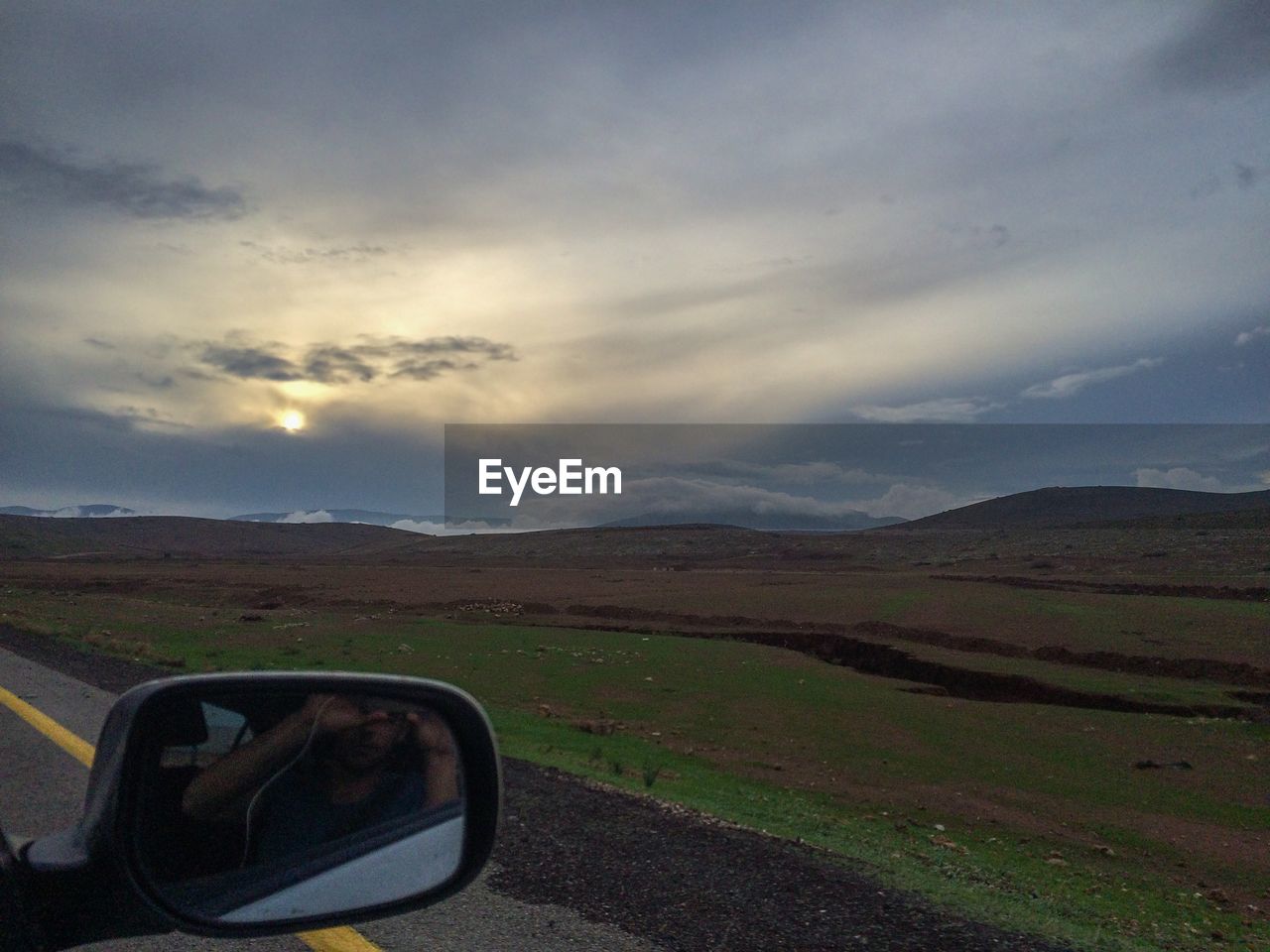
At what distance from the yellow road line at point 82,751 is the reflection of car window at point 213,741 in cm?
78

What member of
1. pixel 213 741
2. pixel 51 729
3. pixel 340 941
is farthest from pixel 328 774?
pixel 51 729

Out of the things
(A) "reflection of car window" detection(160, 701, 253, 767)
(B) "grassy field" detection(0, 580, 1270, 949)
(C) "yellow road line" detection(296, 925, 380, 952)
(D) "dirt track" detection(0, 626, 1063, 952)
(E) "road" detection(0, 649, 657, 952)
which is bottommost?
(B) "grassy field" detection(0, 580, 1270, 949)

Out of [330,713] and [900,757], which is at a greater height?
[330,713]

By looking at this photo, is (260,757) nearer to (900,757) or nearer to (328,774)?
(328,774)

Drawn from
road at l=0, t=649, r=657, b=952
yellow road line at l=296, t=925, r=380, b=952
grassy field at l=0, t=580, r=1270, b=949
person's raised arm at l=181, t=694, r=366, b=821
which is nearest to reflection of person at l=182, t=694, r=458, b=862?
person's raised arm at l=181, t=694, r=366, b=821

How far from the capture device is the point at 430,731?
2.64m

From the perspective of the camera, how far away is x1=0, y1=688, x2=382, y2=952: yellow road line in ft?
16.4

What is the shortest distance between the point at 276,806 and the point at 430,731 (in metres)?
0.48

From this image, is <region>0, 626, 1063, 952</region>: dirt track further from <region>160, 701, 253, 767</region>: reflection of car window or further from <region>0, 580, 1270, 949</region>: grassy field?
<region>160, 701, 253, 767</region>: reflection of car window

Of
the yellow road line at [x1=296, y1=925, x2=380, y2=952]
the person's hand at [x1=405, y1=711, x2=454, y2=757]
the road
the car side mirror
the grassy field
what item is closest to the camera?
the car side mirror

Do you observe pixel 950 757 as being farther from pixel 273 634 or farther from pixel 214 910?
pixel 273 634

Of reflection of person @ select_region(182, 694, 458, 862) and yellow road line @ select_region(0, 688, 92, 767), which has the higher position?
reflection of person @ select_region(182, 694, 458, 862)

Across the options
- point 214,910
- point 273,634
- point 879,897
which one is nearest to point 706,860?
point 879,897

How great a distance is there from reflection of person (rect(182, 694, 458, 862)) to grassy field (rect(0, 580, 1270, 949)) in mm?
5014
